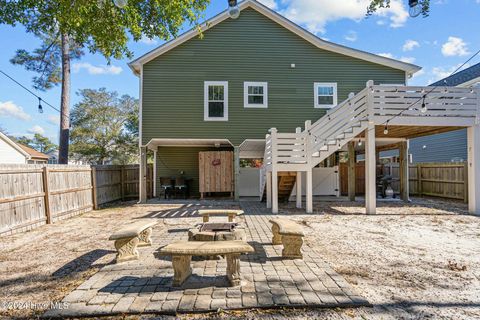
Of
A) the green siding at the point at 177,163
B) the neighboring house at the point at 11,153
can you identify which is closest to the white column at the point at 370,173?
the green siding at the point at 177,163

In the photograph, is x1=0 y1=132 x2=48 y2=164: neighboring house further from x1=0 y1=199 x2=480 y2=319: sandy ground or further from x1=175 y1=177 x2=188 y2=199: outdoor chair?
→ x1=0 y1=199 x2=480 y2=319: sandy ground

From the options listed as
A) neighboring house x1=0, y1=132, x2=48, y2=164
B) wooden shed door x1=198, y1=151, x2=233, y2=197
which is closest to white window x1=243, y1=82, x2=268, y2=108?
wooden shed door x1=198, y1=151, x2=233, y2=197

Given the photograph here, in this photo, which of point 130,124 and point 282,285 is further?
point 130,124

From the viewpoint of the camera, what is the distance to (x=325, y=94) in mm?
12227

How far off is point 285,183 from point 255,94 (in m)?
4.04

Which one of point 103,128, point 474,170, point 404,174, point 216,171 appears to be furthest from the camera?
point 103,128

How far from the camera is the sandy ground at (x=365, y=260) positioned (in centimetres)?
300

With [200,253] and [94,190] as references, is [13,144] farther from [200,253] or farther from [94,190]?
[200,253]

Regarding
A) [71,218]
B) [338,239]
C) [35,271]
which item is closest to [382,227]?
[338,239]

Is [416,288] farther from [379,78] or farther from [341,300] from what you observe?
[379,78]

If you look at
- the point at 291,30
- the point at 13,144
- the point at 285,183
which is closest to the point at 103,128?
the point at 13,144

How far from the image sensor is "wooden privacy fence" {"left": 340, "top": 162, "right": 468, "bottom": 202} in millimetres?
11578

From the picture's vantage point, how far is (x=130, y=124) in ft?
94.5

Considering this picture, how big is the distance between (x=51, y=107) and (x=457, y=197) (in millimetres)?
19845
